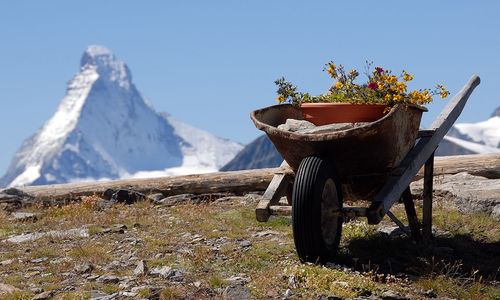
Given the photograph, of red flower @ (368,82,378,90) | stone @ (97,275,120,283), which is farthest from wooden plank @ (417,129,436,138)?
stone @ (97,275,120,283)

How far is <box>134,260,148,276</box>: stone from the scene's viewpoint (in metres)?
9.26

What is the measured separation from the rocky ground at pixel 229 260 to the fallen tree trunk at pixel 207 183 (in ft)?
10.2

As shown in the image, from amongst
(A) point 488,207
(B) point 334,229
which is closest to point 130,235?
(B) point 334,229

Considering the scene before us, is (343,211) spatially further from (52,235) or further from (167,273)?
(52,235)

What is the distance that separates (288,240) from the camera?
11055 millimetres

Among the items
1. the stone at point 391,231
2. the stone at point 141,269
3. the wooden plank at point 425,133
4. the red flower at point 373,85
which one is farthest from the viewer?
the stone at point 391,231

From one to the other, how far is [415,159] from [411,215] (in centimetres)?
97

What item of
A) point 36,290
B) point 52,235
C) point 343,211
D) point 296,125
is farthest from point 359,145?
point 52,235

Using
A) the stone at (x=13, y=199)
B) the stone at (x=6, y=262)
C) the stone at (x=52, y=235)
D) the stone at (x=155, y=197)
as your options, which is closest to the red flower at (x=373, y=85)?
the stone at (x=52, y=235)

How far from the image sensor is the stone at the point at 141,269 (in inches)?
364

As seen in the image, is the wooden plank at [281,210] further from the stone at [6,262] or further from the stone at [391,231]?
the stone at [6,262]

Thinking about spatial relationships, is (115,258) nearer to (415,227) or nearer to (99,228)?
(99,228)

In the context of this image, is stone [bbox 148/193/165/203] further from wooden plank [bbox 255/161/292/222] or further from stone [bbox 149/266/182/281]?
stone [bbox 149/266/182/281]

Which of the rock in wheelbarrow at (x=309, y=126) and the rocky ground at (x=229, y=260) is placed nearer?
the rocky ground at (x=229, y=260)
